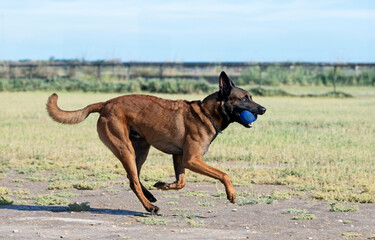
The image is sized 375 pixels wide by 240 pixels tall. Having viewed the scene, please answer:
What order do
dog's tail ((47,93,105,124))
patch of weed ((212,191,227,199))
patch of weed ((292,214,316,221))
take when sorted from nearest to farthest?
patch of weed ((292,214,316,221))
dog's tail ((47,93,105,124))
patch of weed ((212,191,227,199))

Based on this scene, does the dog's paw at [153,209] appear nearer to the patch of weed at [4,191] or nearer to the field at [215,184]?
the field at [215,184]

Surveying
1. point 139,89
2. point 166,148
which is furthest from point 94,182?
point 139,89

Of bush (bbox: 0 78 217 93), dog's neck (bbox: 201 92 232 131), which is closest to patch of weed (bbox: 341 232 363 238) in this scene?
dog's neck (bbox: 201 92 232 131)

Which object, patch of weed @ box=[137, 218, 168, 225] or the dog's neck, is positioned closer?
patch of weed @ box=[137, 218, 168, 225]

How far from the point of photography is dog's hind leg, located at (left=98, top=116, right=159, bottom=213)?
8961 millimetres

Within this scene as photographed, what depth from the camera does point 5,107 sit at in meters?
29.0

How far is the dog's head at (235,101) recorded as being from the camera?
895 cm

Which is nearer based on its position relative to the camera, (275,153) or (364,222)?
(364,222)

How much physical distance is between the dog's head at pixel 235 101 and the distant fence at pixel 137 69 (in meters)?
35.4

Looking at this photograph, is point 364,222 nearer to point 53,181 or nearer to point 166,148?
point 166,148

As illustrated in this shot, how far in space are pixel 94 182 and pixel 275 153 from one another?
485 centimetres

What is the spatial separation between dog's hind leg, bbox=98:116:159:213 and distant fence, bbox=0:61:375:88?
116 ft

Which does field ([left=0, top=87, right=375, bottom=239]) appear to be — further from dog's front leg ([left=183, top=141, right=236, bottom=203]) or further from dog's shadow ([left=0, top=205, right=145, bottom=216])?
dog's front leg ([left=183, top=141, right=236, bottom=203])

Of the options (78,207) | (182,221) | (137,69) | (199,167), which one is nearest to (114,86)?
(137,69)
